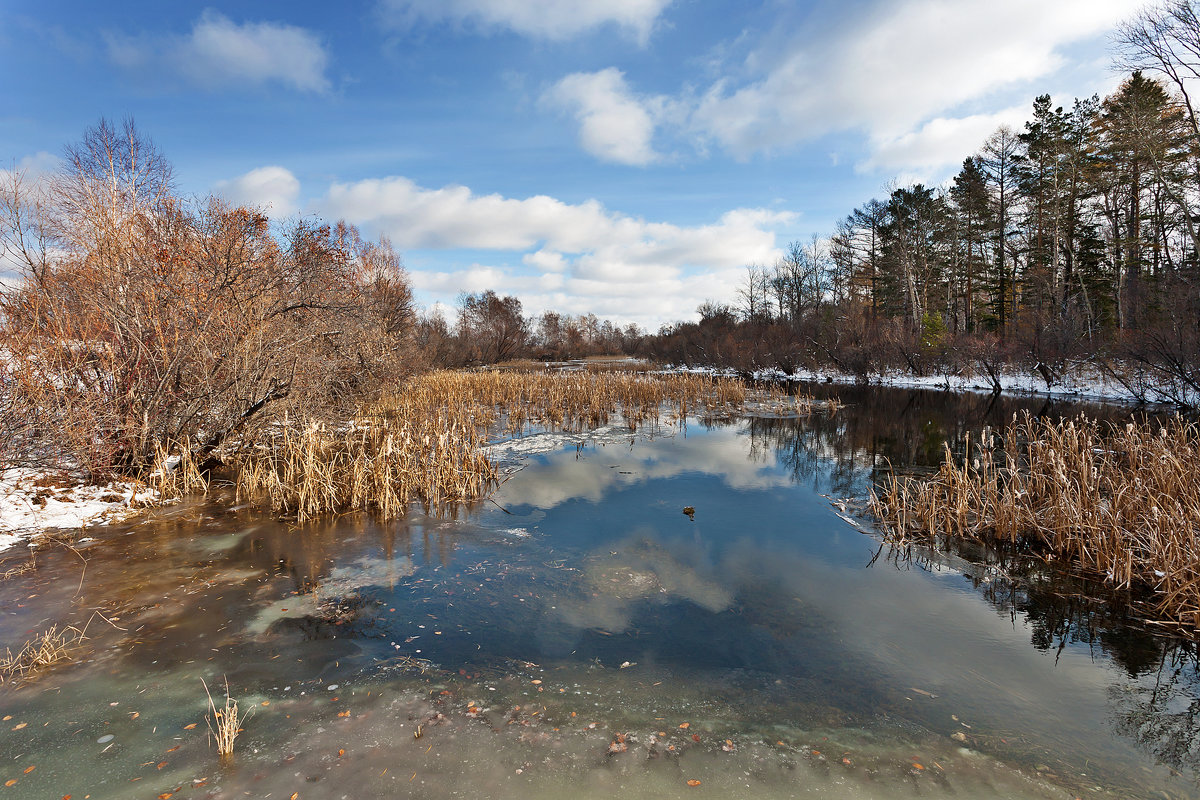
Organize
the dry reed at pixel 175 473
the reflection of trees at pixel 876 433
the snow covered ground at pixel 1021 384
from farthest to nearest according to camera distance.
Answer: the snow covered ground at pixel 1021 384 → the reflection of trees at pixel 876 433 → the dry reed at pixel 175 473

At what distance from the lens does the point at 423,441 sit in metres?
10.1

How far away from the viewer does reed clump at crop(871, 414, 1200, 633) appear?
4875 millimetres

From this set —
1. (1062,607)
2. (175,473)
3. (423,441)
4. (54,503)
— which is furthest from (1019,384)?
(54,503)

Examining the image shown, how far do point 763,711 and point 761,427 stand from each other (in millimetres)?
13922

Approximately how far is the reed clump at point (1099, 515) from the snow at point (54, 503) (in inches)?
440

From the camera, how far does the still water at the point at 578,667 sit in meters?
2.98

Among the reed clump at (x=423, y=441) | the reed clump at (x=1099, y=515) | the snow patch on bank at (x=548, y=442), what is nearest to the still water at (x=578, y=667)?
the reed clump at (x=1099, y=515)

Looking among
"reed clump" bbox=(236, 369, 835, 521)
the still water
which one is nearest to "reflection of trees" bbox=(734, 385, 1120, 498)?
"reed clump" bbox=(236, 369, 835, 521)

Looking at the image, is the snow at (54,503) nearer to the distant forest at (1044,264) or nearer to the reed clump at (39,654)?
the reed clump at (39,654)

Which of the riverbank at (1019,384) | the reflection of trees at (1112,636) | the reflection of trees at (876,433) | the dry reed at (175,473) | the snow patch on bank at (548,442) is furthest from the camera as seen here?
the riverbank at (1019,384)

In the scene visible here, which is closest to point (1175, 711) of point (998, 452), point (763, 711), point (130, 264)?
point (763, 711)

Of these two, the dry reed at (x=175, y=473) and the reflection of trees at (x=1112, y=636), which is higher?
the dry reed at (x=175, y=473)

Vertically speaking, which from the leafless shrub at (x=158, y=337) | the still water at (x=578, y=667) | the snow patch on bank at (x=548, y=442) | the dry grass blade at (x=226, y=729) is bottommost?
the still water at (x=578, y=667)

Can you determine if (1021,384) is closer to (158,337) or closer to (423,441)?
(423,441)
